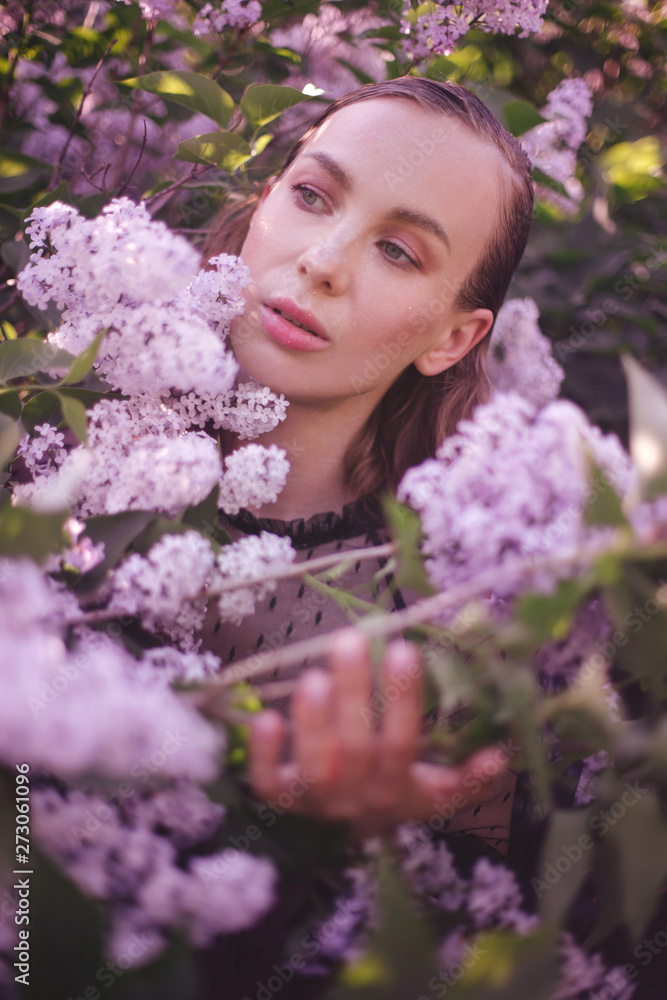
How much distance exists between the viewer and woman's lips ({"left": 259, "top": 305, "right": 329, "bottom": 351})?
2.92 ft

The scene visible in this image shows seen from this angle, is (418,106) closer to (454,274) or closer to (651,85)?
(454,274)

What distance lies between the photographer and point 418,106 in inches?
36.9

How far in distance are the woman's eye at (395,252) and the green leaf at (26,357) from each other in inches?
18.0

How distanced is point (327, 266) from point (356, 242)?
0.06 metres

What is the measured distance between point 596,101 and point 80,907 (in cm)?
199

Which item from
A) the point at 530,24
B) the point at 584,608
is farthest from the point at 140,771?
the point at 530,24

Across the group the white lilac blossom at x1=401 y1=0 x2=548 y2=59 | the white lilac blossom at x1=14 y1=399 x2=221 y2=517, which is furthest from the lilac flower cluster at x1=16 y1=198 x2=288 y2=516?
the white lilac blossom at x1=401 y1=0 x2=548 y2=59

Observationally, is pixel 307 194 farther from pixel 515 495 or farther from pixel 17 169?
pixel 515 495

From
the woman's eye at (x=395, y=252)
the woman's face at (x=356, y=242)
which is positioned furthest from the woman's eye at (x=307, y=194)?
the woman's eye at (x=395, y=252)

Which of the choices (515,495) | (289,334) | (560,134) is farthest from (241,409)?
(560,134)

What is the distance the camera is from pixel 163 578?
550 millimetres

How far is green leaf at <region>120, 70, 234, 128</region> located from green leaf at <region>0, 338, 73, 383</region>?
0.48 meters

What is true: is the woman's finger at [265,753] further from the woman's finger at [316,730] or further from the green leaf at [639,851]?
the green leaf at [639,851]

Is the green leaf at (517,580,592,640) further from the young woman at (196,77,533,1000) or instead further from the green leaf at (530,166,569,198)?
the green leaf at (530,166,569,198)
